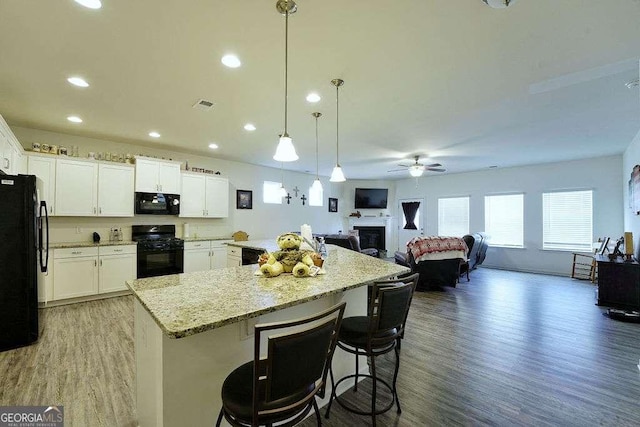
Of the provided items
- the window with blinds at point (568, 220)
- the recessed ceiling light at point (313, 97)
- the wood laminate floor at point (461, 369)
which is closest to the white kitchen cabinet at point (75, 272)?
the wood laminate floor at point (461, 369)

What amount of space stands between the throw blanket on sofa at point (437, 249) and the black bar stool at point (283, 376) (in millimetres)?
4128

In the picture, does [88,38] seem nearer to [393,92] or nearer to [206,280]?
[206,280]

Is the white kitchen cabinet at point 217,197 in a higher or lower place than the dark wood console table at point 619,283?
higher

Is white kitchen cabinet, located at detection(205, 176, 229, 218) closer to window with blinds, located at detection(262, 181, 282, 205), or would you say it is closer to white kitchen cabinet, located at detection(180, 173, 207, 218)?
white kitchen cabinet, located at detection(180, 173, 207, 218)

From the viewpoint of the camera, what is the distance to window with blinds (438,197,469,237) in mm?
7871

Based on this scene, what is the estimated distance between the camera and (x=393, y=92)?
2947 mm

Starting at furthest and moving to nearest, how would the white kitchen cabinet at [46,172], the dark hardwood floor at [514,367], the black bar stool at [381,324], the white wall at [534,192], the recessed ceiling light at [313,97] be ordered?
the white wall at [534,192]
the white kitchen cabinet at [46,172]
the recessed ceiling light at [313,97]
the dark hardwood floor at [514,367]
the black bar stool at [381,324]

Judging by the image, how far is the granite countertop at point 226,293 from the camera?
1155 millimetres

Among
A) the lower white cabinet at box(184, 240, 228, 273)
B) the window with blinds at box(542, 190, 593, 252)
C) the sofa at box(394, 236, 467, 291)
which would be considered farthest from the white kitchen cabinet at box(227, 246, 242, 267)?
the window with blinds at box(542, 190, 593, 252)

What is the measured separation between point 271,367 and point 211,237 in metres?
5.29

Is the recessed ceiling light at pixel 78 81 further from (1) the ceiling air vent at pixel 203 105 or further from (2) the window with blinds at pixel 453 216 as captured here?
(2) the window with blinds at pixel 453 216

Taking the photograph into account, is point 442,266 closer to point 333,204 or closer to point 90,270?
point 333,204

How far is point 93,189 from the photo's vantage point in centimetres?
446

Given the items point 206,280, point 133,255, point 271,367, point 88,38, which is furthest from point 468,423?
point 133,255
